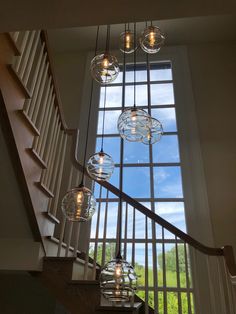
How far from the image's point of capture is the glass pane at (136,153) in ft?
13.6

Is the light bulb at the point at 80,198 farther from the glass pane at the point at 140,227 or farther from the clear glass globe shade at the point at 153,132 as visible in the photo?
the glass pane at the point at 140,227

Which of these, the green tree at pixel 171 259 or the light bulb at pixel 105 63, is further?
the green tree at pixel 171 259

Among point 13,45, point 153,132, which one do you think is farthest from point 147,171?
point 13,45

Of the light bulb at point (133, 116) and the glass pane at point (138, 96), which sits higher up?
the glass pane at point (138, 96)

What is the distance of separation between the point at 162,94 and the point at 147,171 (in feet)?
4.50

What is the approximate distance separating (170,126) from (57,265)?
267 cm

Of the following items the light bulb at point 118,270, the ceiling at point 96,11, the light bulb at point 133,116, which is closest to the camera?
the ceiling at point 96,11

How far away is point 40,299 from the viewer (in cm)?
326

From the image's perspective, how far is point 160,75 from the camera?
15.8 feet

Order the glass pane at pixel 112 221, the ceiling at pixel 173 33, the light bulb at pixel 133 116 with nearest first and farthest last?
1. the light bulb at pixel 133 116
2. the glass pane at pixel 112 221
3. the ceiling at pixel 173 33

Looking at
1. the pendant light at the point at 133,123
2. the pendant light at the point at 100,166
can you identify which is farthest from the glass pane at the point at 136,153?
the pendant light at the point at 133,123

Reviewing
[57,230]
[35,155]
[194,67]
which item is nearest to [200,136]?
[194,67]

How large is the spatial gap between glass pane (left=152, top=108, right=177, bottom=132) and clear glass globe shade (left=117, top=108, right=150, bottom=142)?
2.43 m

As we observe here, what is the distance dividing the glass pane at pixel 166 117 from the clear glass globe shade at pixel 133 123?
95.8 inches
